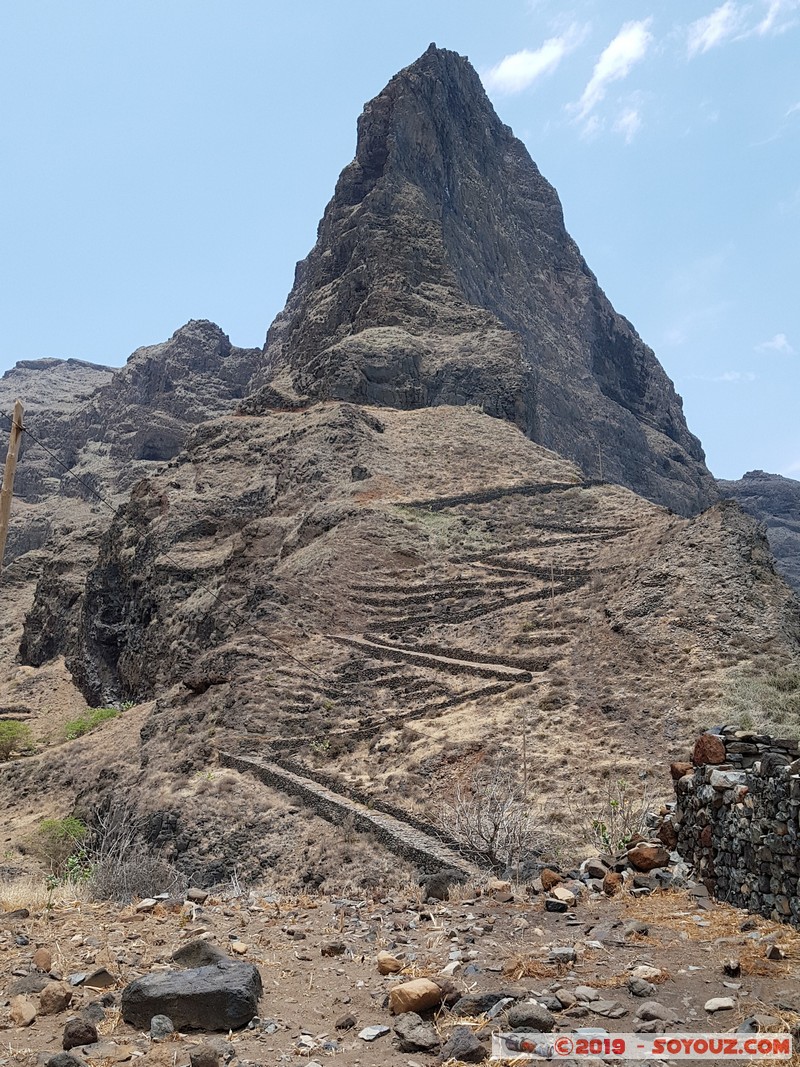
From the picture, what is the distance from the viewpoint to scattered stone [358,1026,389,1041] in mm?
5965

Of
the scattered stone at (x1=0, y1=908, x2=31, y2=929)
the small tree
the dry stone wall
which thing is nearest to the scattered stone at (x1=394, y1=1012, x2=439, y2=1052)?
the dry stone wall

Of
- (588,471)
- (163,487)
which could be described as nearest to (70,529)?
(163,487)

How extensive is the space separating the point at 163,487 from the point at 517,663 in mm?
34198

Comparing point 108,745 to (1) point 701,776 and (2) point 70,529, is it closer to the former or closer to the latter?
(1) point 701,776

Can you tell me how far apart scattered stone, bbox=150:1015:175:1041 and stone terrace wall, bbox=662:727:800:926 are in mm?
5203

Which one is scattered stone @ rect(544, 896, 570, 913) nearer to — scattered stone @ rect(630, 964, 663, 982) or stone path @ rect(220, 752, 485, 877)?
scattered stone @ rect(630, 964, 663, 982)

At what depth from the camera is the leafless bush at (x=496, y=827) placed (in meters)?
13.3

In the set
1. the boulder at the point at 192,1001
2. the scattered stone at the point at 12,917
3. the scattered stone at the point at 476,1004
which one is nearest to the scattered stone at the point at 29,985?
the boulder at the point at 192,1001

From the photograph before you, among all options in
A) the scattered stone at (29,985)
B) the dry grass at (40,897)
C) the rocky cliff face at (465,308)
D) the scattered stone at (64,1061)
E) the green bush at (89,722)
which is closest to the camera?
the scattered stone at (64,1061)

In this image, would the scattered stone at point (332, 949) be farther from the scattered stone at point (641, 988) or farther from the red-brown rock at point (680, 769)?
the red-brown rock at point (680, 769)

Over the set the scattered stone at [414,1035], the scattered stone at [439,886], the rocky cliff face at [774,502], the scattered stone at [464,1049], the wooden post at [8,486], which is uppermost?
the rocky cliff face at [774,502]

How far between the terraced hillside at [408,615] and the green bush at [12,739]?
19.3 ft

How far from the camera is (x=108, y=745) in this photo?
111 feet

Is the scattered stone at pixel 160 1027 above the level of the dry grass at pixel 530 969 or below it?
below
